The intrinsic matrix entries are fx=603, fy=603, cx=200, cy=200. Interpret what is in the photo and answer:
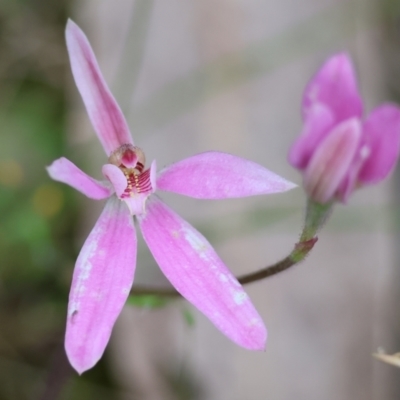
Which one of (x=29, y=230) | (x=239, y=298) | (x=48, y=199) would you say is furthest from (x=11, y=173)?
(x=239, y=298)

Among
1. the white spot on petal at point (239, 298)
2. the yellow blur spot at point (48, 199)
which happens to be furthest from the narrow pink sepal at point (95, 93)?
the yellow blur spot at point (48, 199)

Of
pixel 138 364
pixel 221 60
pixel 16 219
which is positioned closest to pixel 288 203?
pixel 221 60

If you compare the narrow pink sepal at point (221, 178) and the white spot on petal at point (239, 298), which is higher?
the narrow pink sepal at point (221, 178)

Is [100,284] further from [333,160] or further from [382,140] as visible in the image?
[382,140]

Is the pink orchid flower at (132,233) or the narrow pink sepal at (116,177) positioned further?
the narrow pink sepal at (116,177)

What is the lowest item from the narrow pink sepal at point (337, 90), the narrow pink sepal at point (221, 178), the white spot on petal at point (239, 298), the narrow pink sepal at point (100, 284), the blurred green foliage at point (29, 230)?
the blurred green foliage at point (29, 230)

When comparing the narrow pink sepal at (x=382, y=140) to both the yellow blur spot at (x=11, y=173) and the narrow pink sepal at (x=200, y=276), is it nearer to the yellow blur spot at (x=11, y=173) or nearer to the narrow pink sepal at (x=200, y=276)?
the narrow pink sepal at (x=200, y=276)

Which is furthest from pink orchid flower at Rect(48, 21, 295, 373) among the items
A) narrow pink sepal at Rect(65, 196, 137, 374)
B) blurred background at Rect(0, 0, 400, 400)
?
blurred background at Rect(0, 0, 400, 400)
